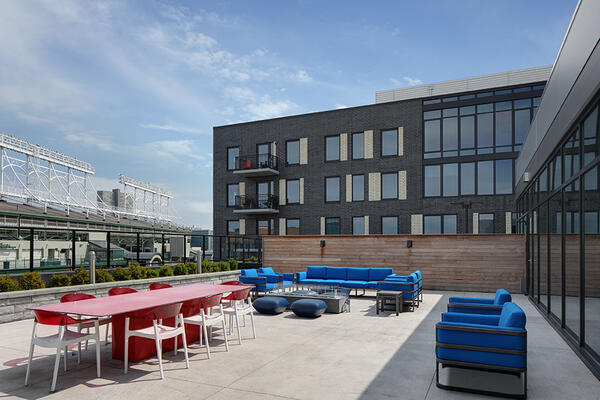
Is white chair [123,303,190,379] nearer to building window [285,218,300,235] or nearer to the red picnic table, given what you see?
the red picnic table

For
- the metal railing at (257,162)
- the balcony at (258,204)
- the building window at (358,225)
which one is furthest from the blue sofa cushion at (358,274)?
the metal railing at (257,162)

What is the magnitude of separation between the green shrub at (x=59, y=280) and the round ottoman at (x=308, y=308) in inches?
224

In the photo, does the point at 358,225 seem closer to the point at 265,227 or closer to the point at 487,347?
the point at 265,227

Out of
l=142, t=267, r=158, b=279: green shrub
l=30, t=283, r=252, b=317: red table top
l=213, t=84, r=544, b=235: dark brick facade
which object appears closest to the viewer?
l=30, t=283, r=252, b=317: red table top

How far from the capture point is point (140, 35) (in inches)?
489

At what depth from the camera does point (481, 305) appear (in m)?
7.30

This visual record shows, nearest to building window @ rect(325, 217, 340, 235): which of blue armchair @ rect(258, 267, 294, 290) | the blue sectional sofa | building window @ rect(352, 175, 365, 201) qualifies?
building window @ rect(352, 175, 365, 201)

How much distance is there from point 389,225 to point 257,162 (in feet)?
31.2

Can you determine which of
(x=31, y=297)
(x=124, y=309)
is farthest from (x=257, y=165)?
(x=124, y=309)

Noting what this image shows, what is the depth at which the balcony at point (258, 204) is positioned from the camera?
27125 mm

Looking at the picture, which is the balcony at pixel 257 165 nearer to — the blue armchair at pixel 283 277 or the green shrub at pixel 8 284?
the blue armchair at pixel 283 277

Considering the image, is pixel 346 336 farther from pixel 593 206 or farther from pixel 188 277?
pixel 188 277

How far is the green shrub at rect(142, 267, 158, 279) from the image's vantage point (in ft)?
42.4

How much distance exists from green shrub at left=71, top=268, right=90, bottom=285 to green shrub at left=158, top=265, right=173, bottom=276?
2.64 metres
